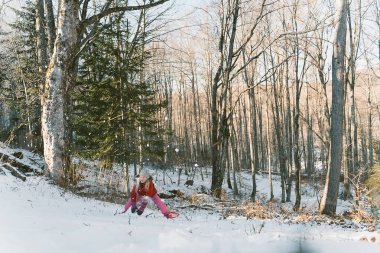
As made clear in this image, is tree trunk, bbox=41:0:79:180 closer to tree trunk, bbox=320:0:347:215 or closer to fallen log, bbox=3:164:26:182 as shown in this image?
fallen log, bbox=3:164:26:182

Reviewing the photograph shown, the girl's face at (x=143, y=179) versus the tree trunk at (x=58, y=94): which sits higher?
the tree trunk at (x=58, y=94)

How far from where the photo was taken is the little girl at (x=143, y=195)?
22.7ft

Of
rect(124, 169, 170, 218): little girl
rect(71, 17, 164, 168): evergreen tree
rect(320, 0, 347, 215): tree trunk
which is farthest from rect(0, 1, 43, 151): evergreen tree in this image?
rect(320, 0, 347, 215): tree trunk

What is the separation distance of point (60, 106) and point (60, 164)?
4.24 ft

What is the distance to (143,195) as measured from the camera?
7090 millimetres

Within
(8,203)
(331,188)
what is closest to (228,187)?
(331,188)

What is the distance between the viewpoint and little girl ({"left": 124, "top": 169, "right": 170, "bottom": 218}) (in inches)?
272

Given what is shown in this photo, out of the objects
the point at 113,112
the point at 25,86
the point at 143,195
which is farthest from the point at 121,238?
the point at 25,86

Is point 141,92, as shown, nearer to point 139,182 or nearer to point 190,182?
point 139,182

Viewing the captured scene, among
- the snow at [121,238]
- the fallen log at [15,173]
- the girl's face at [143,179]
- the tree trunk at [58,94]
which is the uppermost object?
the tree trunk at [58,94]

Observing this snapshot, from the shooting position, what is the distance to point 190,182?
70.4ft

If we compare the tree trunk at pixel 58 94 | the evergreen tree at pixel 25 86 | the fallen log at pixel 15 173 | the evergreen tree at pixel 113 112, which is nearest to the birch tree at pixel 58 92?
the tree trunk at pixel 58 94

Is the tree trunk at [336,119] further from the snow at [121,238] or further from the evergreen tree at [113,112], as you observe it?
the evergreen tree at [113,112]

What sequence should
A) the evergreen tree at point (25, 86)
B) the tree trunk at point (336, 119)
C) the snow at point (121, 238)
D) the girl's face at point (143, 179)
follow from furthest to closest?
the evergreen tree at point (25, 86) → the tree trunk at point (336, 119) → the girl's face at point (143, 179) → the snow at point (121, 238)
